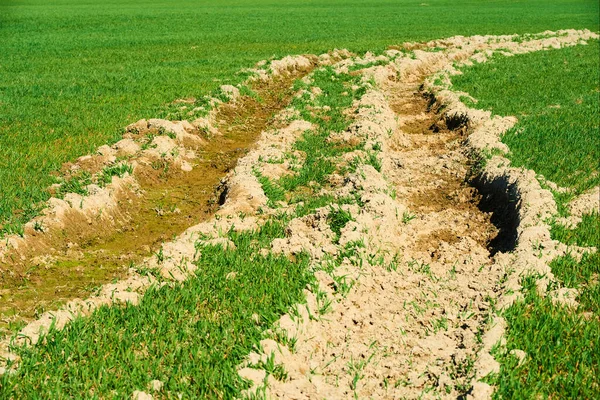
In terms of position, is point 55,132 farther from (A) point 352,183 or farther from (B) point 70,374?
(B) point 70,374

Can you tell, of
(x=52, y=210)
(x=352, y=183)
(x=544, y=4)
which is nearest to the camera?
(x=52, y=210)

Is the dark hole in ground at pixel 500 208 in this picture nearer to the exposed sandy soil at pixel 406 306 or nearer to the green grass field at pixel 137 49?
the exposed sandy soil at pixel 406 306

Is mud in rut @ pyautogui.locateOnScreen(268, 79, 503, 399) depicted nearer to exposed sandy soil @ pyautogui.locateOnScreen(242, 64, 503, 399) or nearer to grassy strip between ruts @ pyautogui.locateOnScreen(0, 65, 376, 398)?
exposed sandy soil @ pyautogui.locateOnScreen(242, 64, 503, 399)

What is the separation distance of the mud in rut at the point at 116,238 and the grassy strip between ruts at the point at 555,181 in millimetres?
4691

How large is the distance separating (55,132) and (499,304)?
10106 mm

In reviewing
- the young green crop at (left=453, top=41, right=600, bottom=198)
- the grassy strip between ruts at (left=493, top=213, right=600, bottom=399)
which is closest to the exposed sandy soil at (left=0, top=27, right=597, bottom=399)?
the grassy strip between ruts at (left=493, top=213, right=600, bottom=399)

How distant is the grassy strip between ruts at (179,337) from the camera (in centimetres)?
434

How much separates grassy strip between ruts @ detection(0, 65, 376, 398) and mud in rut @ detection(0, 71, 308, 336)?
96cm

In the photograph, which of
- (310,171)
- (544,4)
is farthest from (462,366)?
(544,4)

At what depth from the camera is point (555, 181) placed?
8969 millimetres

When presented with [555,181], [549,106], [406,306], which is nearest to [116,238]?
[406,306]

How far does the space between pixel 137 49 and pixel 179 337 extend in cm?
2372

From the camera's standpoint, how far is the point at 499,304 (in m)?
5.47

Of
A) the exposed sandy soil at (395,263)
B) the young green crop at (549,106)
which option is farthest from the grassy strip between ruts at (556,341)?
the young green crop at (549,106)
